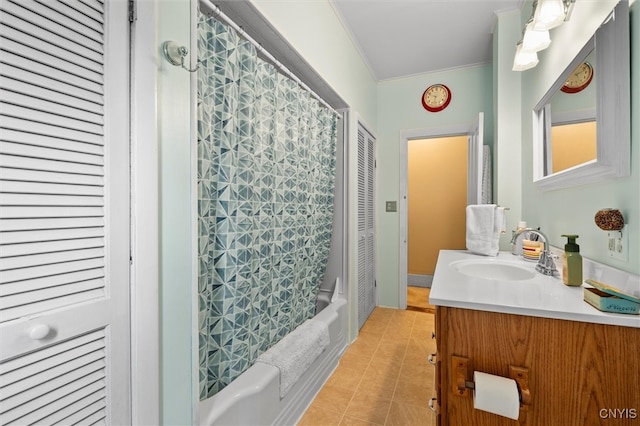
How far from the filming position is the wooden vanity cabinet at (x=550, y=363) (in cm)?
77

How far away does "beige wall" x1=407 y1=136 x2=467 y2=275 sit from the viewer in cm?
400

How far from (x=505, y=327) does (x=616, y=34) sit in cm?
108

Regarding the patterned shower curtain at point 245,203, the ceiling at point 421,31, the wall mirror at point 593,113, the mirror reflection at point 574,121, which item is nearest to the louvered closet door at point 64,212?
the patterned shower curtain at point 245,203

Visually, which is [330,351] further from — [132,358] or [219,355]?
[132,358]

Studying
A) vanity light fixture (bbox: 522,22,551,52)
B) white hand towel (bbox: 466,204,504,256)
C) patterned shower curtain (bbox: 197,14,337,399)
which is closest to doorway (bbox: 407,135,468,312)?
white hand towel (bbox: 466,204,504,256)

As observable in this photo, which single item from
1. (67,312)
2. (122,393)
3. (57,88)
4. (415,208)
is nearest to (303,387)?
(122,393)

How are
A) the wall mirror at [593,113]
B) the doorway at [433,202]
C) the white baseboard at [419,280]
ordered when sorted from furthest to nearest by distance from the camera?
the white baseboard at [419,280] → the doorway at [433,202] → the wall mirror at [593,113]

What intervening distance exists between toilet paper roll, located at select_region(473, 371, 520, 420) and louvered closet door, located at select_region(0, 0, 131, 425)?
98cm

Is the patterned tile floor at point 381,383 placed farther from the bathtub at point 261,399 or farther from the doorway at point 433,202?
the doorway at point 433,202

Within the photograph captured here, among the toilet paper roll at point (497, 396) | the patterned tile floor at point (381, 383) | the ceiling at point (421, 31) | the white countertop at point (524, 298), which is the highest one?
the ceiling at point (421, 31)

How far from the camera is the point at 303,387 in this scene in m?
1.64

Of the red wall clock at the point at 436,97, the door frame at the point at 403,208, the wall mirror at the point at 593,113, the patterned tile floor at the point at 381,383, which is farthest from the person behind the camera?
the door frame at the point at 403,208

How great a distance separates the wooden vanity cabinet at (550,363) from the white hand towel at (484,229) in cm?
111

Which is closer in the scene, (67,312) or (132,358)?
(67,312)
